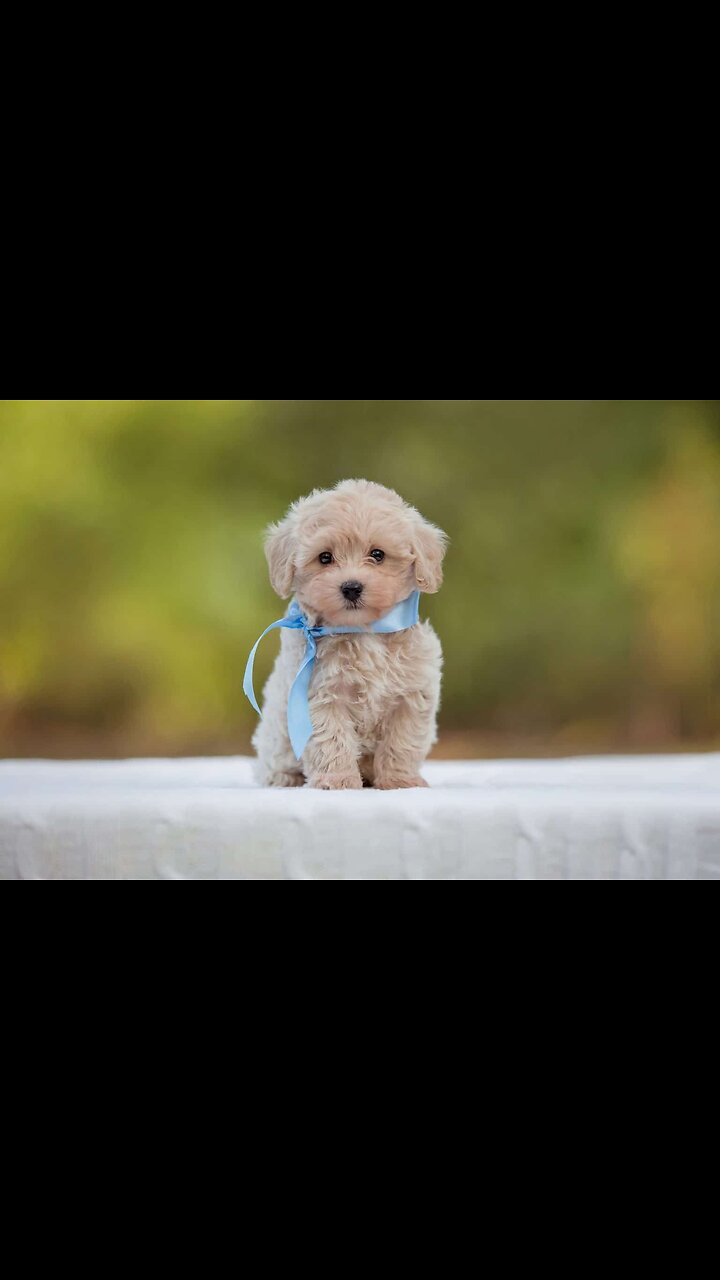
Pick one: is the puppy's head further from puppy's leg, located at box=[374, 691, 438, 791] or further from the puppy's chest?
puppy's leg, located at box=[374, 691, 438, 791]

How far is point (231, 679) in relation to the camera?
5297 mm

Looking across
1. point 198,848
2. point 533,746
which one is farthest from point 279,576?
point 533,746

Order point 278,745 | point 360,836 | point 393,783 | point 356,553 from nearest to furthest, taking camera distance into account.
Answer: point 360,836
point 356,553
point 393,783
point 278,745

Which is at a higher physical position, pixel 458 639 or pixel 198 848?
pixel 458 639

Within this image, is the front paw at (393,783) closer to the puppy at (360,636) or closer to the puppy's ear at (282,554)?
the puppy at (360,636)

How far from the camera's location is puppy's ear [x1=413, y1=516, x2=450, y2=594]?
3.02 meters

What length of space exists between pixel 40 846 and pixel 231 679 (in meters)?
2.57

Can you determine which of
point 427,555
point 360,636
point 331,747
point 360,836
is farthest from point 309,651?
point 360,836

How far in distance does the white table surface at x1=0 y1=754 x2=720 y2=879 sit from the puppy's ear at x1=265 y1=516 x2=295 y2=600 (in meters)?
0.64

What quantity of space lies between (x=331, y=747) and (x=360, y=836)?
410 millimetres

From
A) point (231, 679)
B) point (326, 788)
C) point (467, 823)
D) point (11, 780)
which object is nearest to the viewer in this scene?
point (467, 823)

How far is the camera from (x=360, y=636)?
3.05m

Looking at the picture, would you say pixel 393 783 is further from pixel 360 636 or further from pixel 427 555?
pixel 427 555
